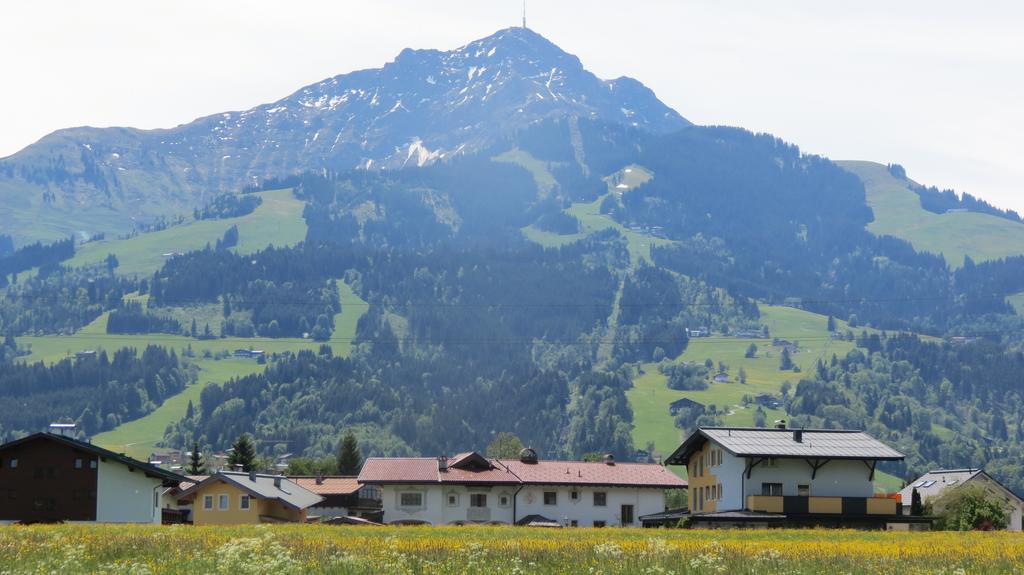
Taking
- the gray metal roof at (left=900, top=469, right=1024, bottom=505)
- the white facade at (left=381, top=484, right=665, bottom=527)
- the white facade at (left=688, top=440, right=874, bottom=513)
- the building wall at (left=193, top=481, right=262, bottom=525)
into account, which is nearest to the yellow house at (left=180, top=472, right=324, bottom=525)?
the building wall at (left=193, top=481, right=262, bottom=525)

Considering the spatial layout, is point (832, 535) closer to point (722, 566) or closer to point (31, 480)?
point (722, 566)

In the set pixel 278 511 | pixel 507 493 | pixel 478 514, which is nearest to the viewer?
pixel 278 511

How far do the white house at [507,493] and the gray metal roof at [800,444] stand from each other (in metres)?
20.0

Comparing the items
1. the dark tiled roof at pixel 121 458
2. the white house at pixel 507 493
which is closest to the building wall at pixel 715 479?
the white house at pixel 507 493

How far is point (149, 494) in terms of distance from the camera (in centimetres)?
8344

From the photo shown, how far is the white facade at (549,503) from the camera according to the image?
10694 cm

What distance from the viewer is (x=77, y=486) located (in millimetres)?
83500

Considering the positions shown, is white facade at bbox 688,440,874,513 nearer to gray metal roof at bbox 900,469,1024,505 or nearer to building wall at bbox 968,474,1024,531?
gray metal roof at bbox 900,469,1024,505

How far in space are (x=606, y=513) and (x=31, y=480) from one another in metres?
45.5

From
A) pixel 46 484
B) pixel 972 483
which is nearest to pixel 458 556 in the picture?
pixel 46 484

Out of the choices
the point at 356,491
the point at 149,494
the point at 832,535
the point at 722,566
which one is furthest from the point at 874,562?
the point at 356,491

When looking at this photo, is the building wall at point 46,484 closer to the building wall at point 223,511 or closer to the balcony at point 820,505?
the building wall at point 223,511

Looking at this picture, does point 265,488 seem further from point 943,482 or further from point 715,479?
point 943,482

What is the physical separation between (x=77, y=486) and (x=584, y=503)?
4201cm
